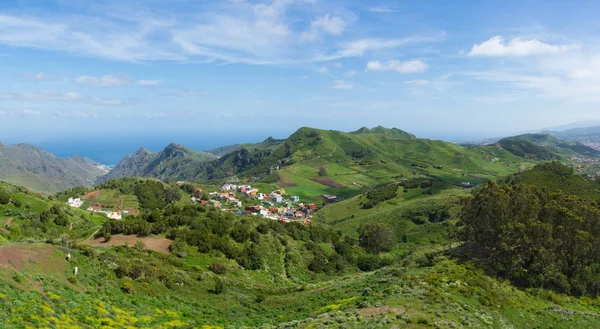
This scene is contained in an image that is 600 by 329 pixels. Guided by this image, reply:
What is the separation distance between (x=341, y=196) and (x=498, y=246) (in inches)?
5647

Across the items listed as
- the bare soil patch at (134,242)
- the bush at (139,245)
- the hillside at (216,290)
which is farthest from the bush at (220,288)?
the bush at (139,245)

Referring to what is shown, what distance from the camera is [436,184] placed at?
159 m

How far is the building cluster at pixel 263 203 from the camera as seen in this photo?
445 ft

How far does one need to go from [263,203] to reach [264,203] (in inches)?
20.2

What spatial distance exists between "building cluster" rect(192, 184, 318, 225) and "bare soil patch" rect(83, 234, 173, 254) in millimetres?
80908

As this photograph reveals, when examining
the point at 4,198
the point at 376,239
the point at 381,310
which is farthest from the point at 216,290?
the point at 376,239

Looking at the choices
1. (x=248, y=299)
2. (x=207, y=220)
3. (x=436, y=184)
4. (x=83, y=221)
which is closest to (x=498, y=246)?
(x=248, y=299)

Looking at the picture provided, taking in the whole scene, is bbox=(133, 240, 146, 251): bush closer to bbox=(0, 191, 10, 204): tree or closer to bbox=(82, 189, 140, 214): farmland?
bbox=(0, 191, 10, 204): tree

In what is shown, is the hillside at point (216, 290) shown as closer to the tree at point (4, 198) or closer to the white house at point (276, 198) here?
the tree at point (4, 198)

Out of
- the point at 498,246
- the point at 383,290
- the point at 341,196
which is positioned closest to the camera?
the point at 383,290

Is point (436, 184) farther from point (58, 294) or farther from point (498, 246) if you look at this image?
point (58, 294)

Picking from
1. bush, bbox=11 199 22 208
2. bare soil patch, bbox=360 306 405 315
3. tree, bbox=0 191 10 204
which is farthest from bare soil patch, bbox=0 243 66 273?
bush, bbox=11 199 22 208

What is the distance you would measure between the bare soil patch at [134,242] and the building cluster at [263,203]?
80908 millimetres

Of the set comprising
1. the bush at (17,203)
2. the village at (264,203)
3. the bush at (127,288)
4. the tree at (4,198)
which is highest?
the tree at (4,198)
